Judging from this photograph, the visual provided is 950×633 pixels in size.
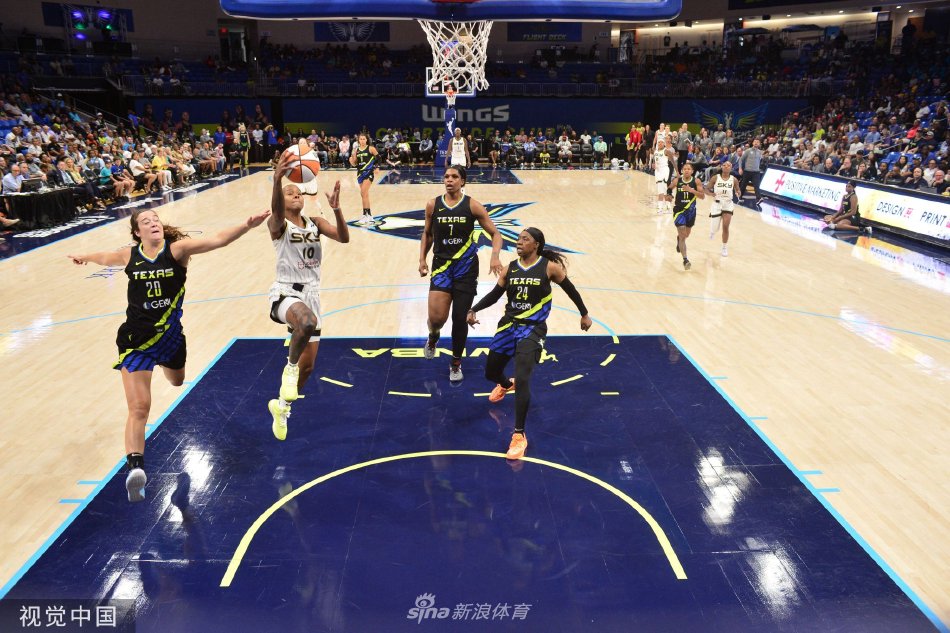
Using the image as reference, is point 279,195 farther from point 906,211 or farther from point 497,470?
→ point 906,211

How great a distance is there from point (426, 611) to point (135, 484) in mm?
2259

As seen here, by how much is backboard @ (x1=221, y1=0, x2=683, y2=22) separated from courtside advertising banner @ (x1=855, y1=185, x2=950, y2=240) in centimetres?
594

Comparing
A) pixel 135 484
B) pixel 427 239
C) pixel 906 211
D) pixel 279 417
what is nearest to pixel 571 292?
pixel 427 239

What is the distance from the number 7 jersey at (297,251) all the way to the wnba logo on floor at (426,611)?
2632 mm

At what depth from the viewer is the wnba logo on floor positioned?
13.2 feet

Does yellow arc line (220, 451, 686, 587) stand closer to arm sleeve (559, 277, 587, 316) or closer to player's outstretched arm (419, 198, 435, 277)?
arm sleeve (559, 277, 587, 316)

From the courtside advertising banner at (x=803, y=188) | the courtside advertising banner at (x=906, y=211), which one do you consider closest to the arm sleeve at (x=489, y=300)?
the courtside advertising banner at (x=906, y=211)

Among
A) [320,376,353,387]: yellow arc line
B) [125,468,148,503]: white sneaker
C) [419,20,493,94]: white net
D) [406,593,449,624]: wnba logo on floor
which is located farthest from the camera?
[419,20,493,94]: white net

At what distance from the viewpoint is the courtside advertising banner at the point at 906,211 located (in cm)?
1371

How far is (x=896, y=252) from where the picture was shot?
13.6 meters

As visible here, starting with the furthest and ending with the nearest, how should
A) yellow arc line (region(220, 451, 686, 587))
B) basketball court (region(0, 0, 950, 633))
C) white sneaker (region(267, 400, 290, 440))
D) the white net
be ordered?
the white net → white sneaker (region(267, 400, 290, 440)) → yellow arc line (region(220, 451, 686, 587)) → basketball court (region(0, 0, 950, 633))

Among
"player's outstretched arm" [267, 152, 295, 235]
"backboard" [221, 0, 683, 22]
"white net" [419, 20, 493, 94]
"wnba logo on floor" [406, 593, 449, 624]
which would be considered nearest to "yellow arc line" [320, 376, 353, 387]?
"player's outstretched arm" [267, 152, 295, 235]

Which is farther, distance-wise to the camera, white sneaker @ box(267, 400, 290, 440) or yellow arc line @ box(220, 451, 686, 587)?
white sneaker @ box(267, 400, 290, 440)

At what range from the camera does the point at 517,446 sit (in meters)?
5.80
